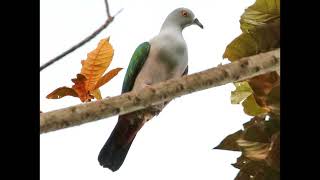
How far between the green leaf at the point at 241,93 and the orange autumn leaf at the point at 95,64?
70cm

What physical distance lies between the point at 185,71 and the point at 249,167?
4.90 feet

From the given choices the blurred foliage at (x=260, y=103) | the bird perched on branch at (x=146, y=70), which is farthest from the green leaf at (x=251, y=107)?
the bird perched on branch at (x=146, y=70)

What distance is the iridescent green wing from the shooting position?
3618 millimetres

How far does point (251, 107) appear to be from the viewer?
261cm

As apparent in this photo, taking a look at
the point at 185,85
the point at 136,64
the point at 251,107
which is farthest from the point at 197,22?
the point at 185,85

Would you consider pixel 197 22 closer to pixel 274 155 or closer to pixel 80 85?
pixel 80 85

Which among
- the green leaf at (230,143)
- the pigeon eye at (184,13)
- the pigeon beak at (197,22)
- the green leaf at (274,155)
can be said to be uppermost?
the pigeon eye at (184,13)

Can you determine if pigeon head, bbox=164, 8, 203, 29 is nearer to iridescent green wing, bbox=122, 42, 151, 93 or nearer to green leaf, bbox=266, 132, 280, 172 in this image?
iridescent green wing, bbox=122, 42, 151, 93

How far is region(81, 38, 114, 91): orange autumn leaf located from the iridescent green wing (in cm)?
104

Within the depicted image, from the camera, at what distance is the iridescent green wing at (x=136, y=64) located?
11.9 feet

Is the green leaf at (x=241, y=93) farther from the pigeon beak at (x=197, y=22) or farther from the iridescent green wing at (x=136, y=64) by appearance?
the pigeon beak at (x=197, y=22)
